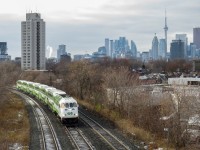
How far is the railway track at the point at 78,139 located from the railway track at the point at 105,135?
1.51 meters

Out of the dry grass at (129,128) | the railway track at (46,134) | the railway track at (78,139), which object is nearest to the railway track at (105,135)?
the railway track at (78,139)

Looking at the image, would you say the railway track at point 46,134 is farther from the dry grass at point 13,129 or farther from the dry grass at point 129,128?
the dry grass at point 129,128

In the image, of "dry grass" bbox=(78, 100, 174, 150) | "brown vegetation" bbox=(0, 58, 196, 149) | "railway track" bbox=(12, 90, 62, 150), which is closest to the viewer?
"railway track" bbox=(12, 90, 62, 150)

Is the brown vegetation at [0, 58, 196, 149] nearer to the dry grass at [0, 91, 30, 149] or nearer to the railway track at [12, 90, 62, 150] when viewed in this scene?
the dry grass at [0, 91, 30, 149]

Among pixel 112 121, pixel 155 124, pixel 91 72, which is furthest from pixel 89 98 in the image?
pixel 155 124

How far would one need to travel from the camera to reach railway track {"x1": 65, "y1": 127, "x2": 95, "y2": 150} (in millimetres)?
28688

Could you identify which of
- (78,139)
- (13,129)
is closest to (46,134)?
(78,139)

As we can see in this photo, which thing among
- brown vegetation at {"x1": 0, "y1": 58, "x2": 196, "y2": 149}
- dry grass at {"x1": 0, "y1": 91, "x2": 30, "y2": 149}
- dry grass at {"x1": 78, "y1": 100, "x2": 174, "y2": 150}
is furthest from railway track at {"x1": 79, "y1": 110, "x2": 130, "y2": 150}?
dry grass at {"x1": 0, "y1": 91, "x2": 30, "y2": 149}

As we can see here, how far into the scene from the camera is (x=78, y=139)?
3194 cm

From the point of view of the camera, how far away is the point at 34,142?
3105 cm

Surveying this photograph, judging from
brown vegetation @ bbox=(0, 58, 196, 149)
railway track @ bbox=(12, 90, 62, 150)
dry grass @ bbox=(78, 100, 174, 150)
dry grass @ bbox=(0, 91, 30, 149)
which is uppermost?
brown vegetation @ bbox=(0, 58, 196, 149)

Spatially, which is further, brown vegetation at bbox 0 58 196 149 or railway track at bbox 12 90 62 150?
brown vegetation at bbox 0 58 196 149

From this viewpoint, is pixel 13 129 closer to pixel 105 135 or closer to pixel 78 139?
pixel 78 139

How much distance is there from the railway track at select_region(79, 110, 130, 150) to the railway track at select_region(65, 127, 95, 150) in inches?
59.5
